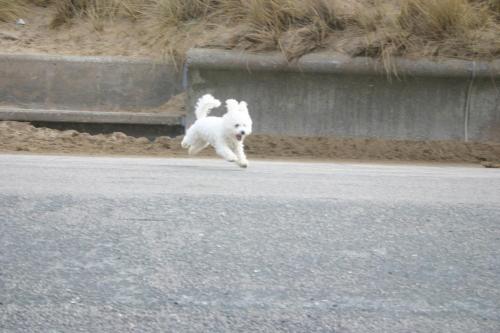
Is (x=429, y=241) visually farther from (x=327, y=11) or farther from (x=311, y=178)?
(x=327, y=11)

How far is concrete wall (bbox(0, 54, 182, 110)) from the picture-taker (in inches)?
582

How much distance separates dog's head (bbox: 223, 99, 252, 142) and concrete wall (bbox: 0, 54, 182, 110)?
5.91 m

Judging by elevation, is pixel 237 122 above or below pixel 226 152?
above

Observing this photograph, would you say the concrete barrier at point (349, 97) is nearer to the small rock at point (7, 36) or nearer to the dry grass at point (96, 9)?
the dry grass at point (96, 9)

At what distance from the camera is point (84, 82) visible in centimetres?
1480

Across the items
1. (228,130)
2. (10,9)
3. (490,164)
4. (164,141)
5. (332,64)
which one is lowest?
(490,164)

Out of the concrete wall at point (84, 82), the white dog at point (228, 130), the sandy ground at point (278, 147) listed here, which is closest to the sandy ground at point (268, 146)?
the sandy ground at point (278, 147)

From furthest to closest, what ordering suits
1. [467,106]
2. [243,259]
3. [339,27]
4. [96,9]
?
[96,9] → [339,27] → [467,106] → [243,259]

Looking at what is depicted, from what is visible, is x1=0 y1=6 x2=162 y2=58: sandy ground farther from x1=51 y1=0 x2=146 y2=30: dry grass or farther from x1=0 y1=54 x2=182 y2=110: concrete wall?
x1=0 y1=54 x2=182 y2=110: concrete wall

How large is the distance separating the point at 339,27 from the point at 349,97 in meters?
1.71

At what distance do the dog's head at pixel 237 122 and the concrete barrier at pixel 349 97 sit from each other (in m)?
4.70

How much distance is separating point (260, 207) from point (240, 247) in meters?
0.99

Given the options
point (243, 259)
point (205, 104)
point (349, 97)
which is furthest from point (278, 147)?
point (243, 259)

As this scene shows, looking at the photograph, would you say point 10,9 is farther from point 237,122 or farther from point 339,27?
point 237,122
